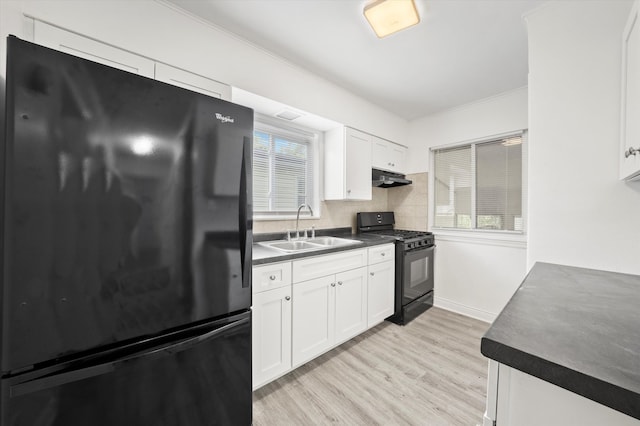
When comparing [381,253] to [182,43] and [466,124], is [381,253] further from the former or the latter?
[182,43]

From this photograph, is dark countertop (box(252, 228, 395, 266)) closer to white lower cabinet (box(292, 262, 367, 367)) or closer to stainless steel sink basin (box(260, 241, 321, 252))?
stainless steel sink basin (box(260, 241, 321, 252))

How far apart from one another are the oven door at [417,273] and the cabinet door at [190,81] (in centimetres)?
236

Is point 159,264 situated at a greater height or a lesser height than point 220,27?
lesser

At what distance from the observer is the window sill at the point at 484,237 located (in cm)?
267

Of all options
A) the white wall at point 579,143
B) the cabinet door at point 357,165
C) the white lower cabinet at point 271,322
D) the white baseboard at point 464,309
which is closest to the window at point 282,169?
the cabinet door at point 357,165

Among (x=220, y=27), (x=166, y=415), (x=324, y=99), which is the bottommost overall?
(x=166, y=415)

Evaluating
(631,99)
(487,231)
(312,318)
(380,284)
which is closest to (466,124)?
(487,231)

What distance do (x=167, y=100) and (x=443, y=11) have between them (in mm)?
1770

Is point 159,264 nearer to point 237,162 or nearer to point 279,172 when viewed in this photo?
point 237,162

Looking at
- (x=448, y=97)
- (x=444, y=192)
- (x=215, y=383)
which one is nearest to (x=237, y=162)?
(x=215, y=383)

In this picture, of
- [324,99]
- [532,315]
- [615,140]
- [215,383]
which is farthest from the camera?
[324,99]

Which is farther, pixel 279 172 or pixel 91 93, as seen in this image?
pixel 279 172

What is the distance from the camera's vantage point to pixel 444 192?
3.34 metres

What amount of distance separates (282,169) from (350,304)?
1.54 meters
